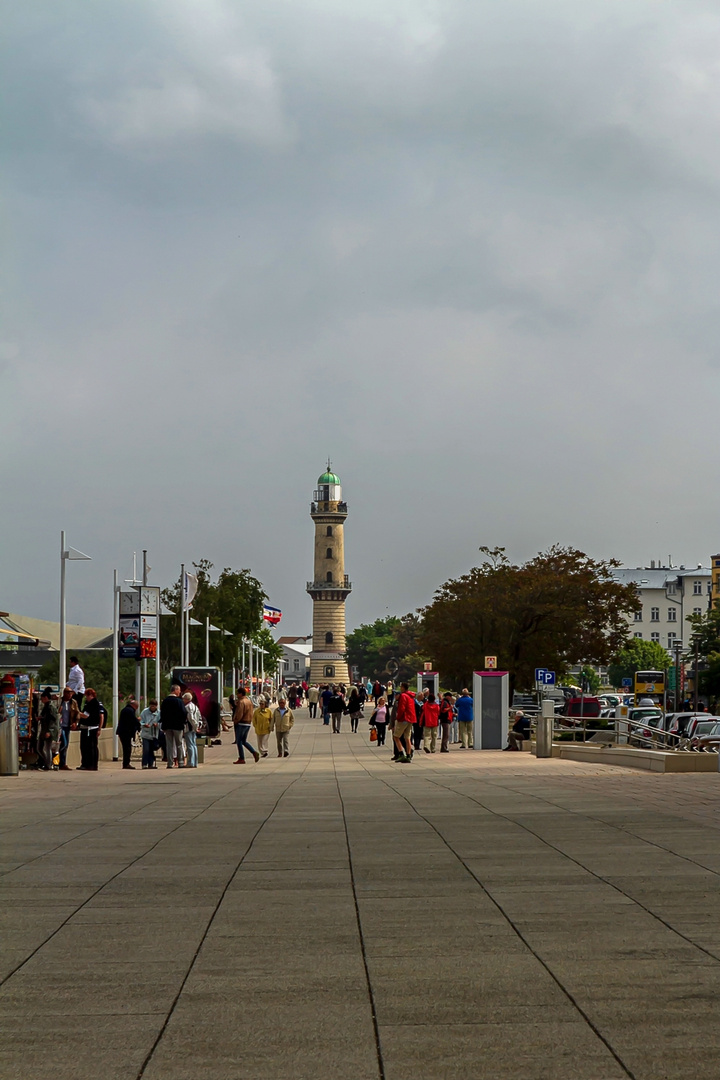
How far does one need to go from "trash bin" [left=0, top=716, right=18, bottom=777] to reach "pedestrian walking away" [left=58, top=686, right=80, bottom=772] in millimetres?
2559

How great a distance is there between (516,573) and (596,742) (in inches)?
817

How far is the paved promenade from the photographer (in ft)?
16.3

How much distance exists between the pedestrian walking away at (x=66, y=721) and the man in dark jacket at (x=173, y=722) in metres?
1.86

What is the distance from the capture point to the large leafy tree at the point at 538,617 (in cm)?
4847

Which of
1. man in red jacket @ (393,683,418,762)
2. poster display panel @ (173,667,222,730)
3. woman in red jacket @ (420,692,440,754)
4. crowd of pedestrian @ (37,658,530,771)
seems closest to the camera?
crowd of pedestrian @ (37,658,530,771)

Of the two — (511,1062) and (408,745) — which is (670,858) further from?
(408,745)

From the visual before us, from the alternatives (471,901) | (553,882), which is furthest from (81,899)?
(553,882)

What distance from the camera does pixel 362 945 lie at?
272 inches

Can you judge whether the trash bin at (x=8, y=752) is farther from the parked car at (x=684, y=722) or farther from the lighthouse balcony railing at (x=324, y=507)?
the lighthouse balcony railing at (x=324, y=507)

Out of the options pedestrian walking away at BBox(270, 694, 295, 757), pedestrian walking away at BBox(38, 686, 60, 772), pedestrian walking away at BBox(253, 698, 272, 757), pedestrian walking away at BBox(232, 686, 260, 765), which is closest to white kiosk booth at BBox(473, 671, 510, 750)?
pedestrian walking away at BBox(270, 694, 295, 757)

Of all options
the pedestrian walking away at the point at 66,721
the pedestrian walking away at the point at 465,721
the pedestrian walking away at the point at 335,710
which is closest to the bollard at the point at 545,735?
the pedestrian walking away at the point at 465,721

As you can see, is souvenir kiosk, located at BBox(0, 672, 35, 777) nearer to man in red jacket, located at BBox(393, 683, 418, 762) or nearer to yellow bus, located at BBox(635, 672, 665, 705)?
man in red jacket, located at BBox(393, 683, 418, 762)

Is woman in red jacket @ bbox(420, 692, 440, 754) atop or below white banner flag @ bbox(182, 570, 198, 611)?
below

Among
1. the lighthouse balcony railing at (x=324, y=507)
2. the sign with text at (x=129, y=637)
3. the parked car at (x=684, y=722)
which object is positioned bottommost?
the parked car at (x=684, y=722)
